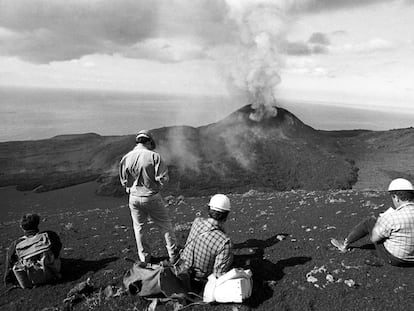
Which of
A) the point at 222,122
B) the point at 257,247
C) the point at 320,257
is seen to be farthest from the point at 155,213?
the point at 222,122

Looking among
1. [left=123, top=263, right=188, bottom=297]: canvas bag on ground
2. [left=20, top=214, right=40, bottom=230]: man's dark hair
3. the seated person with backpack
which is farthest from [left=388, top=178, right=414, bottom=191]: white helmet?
[left=20, top=214, right=40, bottom=230]: man's dark hair

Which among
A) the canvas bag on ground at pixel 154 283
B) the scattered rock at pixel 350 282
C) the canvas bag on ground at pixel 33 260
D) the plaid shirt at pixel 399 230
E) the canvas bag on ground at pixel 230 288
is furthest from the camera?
the canvas bag on ground at pixel 33 260

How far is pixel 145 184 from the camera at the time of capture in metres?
8.30

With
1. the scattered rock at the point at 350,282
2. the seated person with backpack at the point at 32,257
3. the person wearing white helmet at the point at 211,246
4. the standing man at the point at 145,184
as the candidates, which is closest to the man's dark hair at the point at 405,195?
the scattered rock at the point at 350,282

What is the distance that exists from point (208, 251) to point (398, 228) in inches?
155

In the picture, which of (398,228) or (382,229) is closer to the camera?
(398,228)

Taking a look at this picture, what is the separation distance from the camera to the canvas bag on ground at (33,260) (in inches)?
306

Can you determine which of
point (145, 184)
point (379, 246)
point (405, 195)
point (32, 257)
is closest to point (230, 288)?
point (145, 184)

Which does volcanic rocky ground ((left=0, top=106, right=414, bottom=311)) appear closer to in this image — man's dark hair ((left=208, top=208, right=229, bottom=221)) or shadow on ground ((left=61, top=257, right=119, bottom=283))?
shadow on ground ((left=61, top=257, right=119, bottom=283))

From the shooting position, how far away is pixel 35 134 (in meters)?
158

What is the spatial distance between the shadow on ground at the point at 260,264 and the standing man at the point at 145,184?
6.37ft

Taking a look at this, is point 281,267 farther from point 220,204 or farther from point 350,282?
point 220,204

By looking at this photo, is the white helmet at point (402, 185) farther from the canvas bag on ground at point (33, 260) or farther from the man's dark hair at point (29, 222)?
the man's dark hair at point (29, 222)

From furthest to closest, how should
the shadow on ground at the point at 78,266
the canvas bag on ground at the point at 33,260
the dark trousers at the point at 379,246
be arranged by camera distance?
the shadow on ground at the point at 78,266, the canvas bag on ground at the point at 33,260, the dark trousers at the point at 379,246
